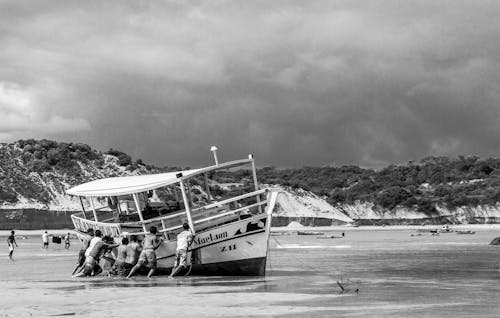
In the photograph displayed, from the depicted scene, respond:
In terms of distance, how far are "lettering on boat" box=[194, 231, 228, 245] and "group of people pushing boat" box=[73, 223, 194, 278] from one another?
518mm

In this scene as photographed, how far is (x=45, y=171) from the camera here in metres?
146

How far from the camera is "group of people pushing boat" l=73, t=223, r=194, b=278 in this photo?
2769cm

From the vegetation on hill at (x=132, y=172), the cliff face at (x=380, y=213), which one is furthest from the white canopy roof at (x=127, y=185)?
the cliff face at (x=380, y=213)

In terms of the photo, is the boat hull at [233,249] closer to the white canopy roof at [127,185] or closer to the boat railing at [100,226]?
the white canopy roof at [127,185]

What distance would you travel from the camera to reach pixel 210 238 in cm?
2797

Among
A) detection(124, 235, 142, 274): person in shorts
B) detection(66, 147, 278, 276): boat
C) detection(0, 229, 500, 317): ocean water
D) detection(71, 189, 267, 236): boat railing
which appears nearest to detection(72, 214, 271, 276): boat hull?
detection(66, 147, 278, 276): boat

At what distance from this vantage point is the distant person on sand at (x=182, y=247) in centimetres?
2747

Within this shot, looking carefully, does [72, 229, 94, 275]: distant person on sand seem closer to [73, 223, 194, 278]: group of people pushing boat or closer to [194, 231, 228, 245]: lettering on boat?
→ [73, 223, 194, 278]: group of people pushing boat

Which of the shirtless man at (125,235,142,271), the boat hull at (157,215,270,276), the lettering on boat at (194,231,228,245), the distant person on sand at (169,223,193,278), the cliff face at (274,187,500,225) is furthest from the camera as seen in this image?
the cliff face at (274,187,500,225)

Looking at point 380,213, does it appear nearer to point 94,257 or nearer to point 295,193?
point 295,193

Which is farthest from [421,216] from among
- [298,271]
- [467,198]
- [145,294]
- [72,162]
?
[145,294]

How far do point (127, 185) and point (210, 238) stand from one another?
161 inches

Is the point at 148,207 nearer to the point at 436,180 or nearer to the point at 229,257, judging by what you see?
the point at 229,257

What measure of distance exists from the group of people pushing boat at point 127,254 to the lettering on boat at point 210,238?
518 millimetres
